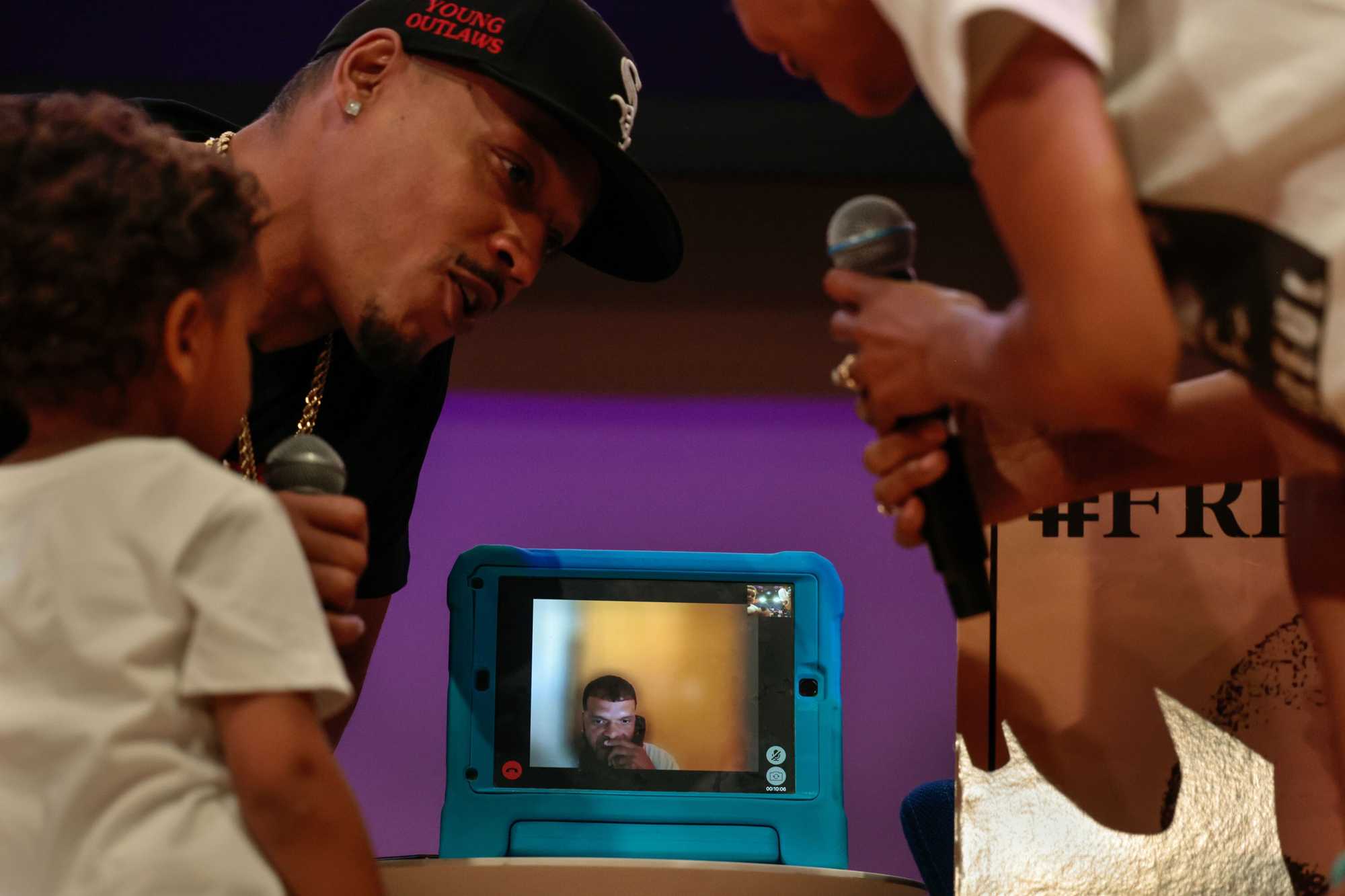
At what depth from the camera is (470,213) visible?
1.15 meters

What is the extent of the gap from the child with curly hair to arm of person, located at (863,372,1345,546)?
354 millimetres

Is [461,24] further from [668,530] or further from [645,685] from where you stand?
[668,530]

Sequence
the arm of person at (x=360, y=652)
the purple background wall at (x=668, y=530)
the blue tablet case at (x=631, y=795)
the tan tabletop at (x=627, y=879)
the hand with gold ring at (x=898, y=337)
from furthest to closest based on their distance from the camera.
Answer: the purple background wall at (x=668, y=530), the arm of person at (x=360, y=652), the blue tablet case at (x=631, y=795), the tan tabletop at (x=627, y=879), the hand with gold ring at (x=898, y=337)

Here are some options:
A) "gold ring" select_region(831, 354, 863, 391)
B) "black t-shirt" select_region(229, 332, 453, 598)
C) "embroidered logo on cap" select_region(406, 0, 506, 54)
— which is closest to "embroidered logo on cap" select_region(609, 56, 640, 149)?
"embroidered logo on cap" select_region(406, 0, 506, 54)

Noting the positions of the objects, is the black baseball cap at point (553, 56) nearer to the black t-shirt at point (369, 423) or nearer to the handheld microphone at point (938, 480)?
the black t-shirt at point (369, 423)

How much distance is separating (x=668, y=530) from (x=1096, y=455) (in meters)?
1.07

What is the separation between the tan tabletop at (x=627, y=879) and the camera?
3.46 ft

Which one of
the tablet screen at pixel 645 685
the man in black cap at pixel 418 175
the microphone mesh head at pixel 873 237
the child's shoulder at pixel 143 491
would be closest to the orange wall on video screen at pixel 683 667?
the tablet screen at pixel 645 685

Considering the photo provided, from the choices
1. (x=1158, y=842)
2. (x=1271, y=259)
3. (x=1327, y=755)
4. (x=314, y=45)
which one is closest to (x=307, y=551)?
(x=1271, y=259)

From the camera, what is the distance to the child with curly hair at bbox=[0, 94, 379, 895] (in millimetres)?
585

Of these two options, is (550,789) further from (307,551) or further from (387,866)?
(307,551)

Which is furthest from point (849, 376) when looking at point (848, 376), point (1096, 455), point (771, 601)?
point (771, 601)

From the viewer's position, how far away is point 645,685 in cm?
127

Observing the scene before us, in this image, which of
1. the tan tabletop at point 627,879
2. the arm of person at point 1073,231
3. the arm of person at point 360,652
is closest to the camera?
the arm of person at point 1073,231
